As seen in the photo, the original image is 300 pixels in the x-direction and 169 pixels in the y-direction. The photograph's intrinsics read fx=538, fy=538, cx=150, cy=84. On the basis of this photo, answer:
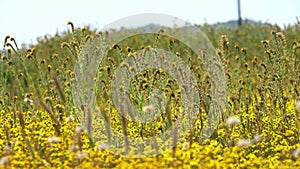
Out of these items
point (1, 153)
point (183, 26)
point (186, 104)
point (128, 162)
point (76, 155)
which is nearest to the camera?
point (76, 155)

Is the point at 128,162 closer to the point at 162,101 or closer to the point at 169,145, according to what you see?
the point at 169,145

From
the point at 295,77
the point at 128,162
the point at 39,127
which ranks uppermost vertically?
the point at 295,77

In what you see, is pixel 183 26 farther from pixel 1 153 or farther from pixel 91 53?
pixel 1 153

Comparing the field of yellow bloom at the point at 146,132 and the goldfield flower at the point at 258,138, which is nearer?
the field of yellow bloom at the point at 146,132

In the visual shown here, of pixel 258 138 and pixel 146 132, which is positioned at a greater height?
pixel 146 132

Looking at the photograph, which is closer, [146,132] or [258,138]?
[258,138]

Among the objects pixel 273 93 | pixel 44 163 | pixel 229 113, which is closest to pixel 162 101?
pixel 229 113

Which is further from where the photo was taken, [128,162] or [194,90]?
[194,90]

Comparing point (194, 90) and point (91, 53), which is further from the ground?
point (91, 53)

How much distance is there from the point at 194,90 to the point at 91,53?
3.91ft

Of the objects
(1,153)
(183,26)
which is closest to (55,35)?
(183,26)

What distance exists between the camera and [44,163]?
4.23 metres

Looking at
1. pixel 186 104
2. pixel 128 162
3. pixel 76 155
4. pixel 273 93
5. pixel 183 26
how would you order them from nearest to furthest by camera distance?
pixel 76 155
pixel 128 162
pixel 186 104
pixel 273 93
pixel 183 26

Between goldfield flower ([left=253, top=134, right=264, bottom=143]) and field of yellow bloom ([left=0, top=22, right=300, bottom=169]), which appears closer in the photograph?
field of yellow bloom ([left=0, top=22, right=300, bottom=169])
